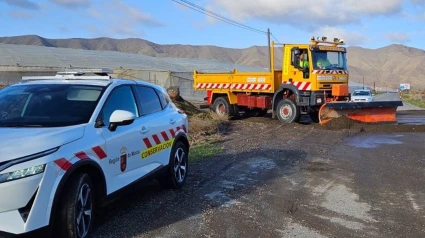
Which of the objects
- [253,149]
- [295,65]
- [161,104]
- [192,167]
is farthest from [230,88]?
[161,104]

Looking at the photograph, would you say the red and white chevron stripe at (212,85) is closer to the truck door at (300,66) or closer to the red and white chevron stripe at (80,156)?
the truck door at (300,66)

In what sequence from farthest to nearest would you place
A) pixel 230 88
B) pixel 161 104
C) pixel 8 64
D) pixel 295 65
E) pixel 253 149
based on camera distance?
1. pixel 8 64
2. pixel 230 88
3. pixel 295 65
4. pixel 253 149
5. pixel 161 104

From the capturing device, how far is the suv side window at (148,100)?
258 inches

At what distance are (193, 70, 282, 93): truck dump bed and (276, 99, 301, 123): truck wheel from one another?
2.92ft

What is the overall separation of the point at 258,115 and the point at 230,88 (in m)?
1.94

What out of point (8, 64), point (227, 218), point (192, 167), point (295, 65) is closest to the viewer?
point (227, 218)

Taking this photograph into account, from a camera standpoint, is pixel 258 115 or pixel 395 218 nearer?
pixel 395 218

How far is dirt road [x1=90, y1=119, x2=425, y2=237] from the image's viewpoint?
5.37m

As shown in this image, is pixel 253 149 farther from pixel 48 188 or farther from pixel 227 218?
pixel 48 188

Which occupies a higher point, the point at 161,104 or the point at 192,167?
the point at 161,104

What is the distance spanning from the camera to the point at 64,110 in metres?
5.32

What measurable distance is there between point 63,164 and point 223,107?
17.3 meters

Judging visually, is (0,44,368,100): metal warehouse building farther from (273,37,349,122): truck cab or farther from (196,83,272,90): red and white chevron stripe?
(273,37,349,122): truck cab

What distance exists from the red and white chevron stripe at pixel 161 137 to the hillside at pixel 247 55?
137 metres
